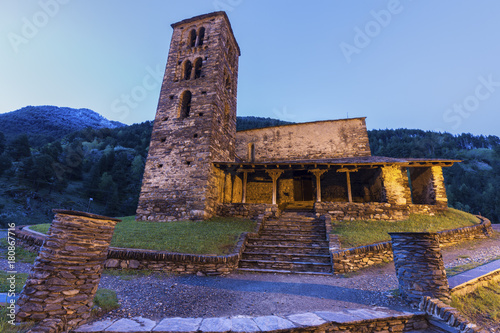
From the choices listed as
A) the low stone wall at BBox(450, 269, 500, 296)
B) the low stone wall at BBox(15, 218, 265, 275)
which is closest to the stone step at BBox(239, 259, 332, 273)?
the low stone wall at BBox(15, 218, 265, 275)

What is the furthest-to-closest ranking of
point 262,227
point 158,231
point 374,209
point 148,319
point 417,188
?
point 417,188, point 374,209, point 262,227, point 158,231, point 148,319

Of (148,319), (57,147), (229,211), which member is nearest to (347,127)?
(229,211)

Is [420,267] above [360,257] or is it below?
above

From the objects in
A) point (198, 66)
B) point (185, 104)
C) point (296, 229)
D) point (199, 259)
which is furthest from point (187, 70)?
point (199, 259)

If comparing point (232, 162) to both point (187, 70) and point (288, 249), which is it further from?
point (187, 70)

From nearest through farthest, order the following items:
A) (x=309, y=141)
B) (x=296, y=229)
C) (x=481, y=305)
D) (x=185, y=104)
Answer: (x=481, y=305)
(x=296, y=229)
(x=185, y=104)
(x=309, y=141)

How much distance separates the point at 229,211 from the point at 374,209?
8.19 metres

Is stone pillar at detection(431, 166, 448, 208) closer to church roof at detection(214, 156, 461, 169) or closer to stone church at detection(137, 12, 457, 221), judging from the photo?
stone church at detection(137, 12, 457, 221)

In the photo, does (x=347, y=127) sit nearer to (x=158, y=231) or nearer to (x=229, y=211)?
(x=229, y=211)

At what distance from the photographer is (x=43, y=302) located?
2859 mm

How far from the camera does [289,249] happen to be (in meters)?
8.24

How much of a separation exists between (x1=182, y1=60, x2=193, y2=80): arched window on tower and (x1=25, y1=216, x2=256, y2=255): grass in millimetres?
10770

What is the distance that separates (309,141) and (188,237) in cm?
1399

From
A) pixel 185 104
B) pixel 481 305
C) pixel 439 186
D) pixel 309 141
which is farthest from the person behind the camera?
pixel 309 141
